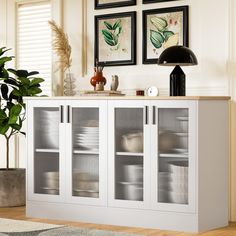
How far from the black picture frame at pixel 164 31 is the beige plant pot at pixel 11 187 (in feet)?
4.95

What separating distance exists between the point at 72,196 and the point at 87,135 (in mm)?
491

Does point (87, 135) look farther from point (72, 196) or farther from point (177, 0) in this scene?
point (177, 0)

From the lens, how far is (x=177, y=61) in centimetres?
462

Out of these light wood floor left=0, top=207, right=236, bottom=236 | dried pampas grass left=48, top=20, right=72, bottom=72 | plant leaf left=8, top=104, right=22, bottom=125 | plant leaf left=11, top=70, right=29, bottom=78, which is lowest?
light wood floor left=0, top=207, right=236, bottom=236

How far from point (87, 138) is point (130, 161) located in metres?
0.41

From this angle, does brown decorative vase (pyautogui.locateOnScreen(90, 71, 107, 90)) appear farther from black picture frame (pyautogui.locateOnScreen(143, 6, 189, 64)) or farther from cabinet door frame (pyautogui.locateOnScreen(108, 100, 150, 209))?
cabinet door frame (pyautogui.locateOnScreen(108, 100, 150, 209))

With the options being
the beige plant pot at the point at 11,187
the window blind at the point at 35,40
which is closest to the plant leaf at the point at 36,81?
the window blind at the point at 35,40

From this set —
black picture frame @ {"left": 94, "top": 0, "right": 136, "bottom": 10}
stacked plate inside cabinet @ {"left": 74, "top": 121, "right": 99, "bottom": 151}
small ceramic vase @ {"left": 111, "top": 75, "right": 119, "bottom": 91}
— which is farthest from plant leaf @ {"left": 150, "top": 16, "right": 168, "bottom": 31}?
stacked plate inside cabinet @ {"left": 74, "top": 121, "right": 99, "bottom": 151}

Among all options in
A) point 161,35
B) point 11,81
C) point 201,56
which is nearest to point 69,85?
point 11,81

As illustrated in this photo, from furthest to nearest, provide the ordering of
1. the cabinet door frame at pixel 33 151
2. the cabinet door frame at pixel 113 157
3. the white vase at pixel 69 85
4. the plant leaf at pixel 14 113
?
the white vase at pixel 69 85, the plant leaf at pixel 14 113, the cabinet door frame at pixel 33 151, the cabinet door frame at pixel 113 157

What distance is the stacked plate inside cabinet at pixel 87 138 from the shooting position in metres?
4.90

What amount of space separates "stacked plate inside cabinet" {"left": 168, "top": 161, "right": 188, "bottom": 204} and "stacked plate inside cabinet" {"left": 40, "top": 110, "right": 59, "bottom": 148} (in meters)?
1.00

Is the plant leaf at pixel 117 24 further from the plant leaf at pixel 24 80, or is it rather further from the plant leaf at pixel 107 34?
the plant leaf at pixel 24 80

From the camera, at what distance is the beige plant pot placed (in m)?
5.54
